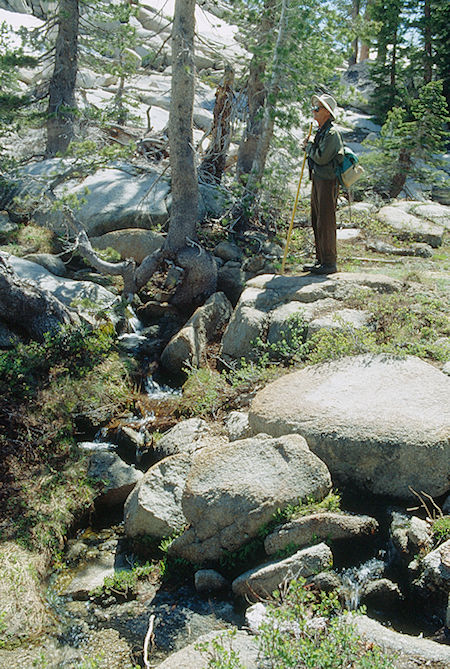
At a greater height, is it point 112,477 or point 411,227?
point 411,227

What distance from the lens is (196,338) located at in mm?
9266

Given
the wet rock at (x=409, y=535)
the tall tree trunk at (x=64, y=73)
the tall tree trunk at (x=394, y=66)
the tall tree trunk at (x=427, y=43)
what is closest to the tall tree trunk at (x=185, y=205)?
the tall tree trunk at (x=64, y=73)

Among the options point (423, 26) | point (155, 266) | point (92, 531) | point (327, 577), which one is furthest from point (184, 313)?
point (423, 26)

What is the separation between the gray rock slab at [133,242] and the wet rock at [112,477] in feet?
16.5

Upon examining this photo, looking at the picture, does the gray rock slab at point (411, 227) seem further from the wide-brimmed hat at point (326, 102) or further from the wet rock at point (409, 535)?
the wet rock at point (409, 535)

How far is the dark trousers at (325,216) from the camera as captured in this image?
8.91 meters

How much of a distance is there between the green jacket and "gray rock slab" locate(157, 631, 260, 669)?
21.1ft

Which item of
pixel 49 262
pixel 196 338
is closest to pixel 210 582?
pixel 196 338

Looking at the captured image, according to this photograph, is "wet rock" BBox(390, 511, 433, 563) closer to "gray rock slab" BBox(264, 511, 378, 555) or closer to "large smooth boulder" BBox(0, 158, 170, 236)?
Answer: "gray rock slab" BBox(264, 511, 378, 555)

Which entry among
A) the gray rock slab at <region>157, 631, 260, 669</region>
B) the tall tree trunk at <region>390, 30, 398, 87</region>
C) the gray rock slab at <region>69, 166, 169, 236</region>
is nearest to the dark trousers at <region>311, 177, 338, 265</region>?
the gray rock slab at <region>69, 166, 169, 236</region>

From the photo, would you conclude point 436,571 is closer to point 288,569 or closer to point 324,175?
point 288,569

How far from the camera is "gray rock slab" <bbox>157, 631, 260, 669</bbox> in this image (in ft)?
12.9

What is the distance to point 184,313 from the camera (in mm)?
10594

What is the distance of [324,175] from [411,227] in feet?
17.5
